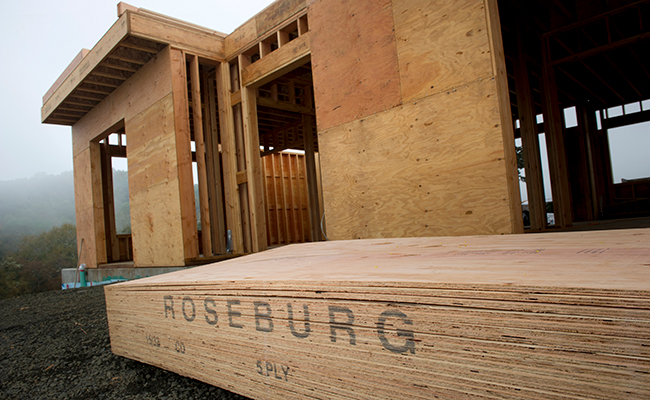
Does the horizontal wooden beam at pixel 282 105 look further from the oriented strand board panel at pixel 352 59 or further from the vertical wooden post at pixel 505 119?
the vertical wooden post at pixel 505 119

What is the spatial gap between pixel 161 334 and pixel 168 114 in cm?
665

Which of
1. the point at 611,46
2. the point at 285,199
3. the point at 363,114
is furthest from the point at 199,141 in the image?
the point at 611,46

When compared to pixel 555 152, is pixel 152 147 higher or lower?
higher

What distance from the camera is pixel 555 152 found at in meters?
7.92

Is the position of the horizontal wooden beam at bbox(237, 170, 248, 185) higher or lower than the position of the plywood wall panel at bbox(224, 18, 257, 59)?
lower

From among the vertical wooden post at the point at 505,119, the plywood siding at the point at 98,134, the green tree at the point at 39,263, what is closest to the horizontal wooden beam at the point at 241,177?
the plywood siding at the point at 98,134

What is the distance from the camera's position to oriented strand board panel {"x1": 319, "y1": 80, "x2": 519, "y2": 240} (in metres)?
3.96

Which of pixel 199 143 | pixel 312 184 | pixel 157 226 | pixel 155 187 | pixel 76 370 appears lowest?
pixel 76 370

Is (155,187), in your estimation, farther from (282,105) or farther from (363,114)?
(363,114)

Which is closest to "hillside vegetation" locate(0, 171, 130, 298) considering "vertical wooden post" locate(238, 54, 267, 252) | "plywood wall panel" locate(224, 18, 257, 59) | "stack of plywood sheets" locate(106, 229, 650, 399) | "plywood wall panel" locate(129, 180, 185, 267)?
"plywood wall panel" locate(129, 180, 185, 267)

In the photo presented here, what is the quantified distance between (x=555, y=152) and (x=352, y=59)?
5.38 metres

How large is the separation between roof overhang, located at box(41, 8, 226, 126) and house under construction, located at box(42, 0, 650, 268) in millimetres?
37

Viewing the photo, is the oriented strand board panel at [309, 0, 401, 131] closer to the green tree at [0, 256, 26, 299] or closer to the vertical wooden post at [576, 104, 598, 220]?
the vertical wooden post at [576, 104, 598, 220]

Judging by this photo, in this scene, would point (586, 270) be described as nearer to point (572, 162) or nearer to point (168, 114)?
point (168, 114)
